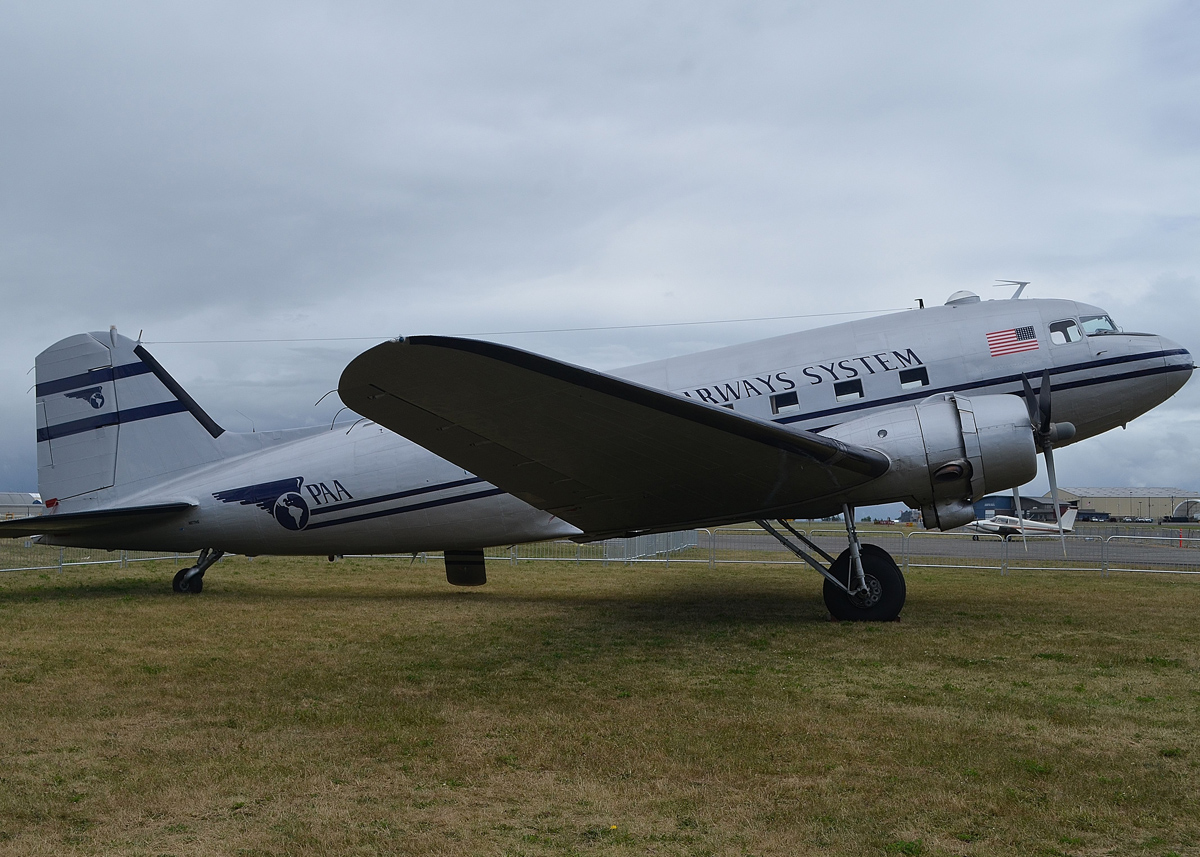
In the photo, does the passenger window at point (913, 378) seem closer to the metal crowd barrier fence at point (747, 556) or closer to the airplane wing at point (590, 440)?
the airplane wing at point (590, 440)

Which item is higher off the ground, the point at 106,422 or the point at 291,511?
the point at 106,422

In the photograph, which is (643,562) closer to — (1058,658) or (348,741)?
(1058,658)

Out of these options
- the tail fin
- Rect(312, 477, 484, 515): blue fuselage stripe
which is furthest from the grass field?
the tail fin

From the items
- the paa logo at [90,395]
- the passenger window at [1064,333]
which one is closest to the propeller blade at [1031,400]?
the passenger window at [1064,333]

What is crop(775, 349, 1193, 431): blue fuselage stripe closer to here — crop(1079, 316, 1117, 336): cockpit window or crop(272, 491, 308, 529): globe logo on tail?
crop(1079, 316, 1117, 336): cockpit window

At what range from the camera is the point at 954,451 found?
30.0 ft

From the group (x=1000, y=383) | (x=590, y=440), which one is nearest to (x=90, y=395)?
(x=590, y=440)

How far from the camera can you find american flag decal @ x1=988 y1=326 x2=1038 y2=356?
34.0 feet

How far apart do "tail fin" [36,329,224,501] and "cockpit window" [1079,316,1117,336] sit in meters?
13.0

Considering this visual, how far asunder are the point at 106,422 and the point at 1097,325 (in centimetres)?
1484

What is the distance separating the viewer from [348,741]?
17.4 feet

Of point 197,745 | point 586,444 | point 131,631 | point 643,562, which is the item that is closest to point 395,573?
point 643,562

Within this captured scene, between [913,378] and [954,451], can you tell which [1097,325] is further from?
[954,451]

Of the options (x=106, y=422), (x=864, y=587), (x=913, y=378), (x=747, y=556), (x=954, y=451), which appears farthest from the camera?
(x=747, y=556)
